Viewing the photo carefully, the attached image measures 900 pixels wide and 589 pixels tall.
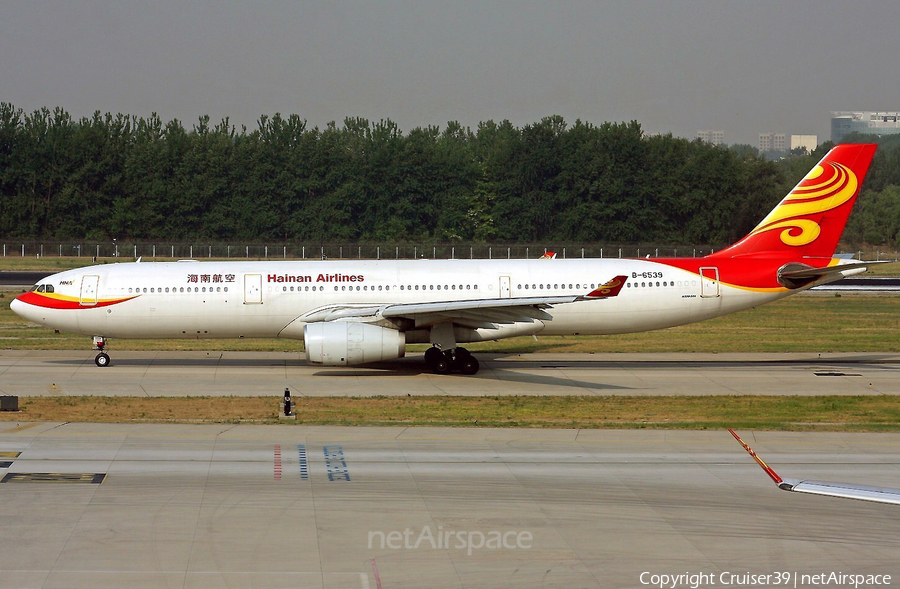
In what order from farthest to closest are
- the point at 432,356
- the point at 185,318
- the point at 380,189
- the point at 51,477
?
the point at 380,189, the point at 432,356, the point at 185,318, the point at 51,477

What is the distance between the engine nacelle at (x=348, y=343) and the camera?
27391 millimetres

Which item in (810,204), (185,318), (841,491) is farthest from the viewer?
(810,204)

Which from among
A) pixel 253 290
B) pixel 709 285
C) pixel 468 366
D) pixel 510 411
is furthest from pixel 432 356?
pixel 709 285

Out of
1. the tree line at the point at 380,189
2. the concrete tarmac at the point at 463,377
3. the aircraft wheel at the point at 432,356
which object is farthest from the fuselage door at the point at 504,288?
the tree line at the point at 380,189

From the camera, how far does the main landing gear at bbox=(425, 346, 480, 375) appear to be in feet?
98.5

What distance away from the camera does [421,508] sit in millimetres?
14727

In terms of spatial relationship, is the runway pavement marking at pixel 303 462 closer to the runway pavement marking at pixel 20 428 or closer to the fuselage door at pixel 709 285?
the runway pavement marking at pixel 20 428

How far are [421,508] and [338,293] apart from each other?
16.3 meters

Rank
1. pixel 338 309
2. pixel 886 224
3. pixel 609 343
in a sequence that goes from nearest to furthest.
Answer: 1. pixel 338 309
2. pixel 609 343
3. pixel 886 224

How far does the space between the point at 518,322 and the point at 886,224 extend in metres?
88.7

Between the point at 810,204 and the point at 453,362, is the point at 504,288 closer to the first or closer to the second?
the point at 453,362

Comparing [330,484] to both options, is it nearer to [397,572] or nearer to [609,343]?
[397,572]

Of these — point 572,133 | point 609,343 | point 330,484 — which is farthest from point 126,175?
point 330,484

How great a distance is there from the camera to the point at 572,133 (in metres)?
97.7
